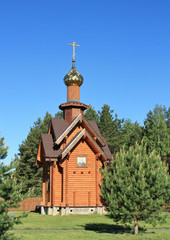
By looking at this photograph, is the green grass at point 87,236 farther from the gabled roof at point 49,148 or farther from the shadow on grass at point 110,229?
the gabled roof at point 49,148

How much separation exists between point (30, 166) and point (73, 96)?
28.4 m

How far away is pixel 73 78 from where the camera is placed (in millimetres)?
33906

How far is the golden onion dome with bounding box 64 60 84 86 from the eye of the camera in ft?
111

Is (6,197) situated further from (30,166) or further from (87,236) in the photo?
(30,166)

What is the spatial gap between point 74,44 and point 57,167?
13878 millimetres

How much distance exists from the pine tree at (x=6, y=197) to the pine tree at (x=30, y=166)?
4316 centimetres

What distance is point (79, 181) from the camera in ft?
95.4

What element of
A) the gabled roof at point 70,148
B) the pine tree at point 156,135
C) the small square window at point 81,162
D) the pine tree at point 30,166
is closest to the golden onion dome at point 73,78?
the gabled roof at point 70,148

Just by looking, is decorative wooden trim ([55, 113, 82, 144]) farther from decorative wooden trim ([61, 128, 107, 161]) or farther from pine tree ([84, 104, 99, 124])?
pine tree ([84, 104, 99, 124])

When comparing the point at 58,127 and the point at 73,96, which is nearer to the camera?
the point at 58,127

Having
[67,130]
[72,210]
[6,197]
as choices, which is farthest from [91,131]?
[6,197]

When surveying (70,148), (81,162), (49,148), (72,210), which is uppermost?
(49,148)

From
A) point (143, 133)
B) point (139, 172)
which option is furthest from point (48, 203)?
point (143, 133)

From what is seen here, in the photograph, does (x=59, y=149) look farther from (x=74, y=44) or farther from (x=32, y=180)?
(x=32, y=180)
